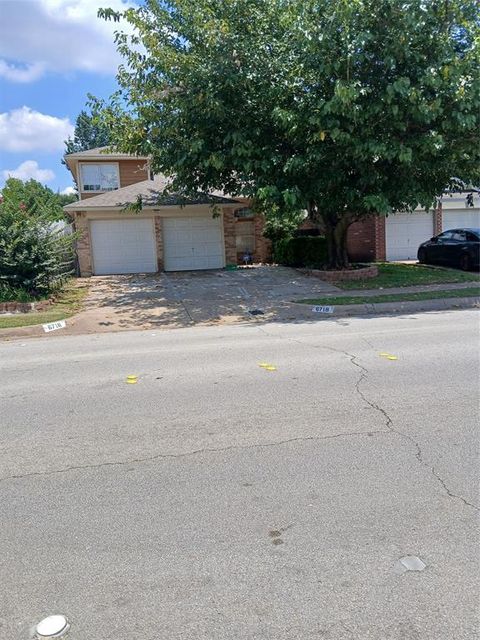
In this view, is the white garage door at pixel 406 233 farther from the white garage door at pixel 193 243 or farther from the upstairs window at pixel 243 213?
the white garage door at pixel 193 243

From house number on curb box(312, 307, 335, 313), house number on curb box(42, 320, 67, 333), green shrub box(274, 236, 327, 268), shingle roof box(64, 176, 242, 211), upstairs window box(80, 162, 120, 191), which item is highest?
upstairs window box(80, 162, 120, 191)

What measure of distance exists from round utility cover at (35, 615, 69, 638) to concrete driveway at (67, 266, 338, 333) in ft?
29.6

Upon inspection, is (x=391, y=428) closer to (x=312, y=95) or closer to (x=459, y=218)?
(x=312, y=95)

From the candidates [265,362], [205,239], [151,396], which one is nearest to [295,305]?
[265,362]

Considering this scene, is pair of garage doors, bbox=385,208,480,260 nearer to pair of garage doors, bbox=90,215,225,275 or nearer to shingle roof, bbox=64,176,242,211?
shingle roof, bbox=64,176,242,211

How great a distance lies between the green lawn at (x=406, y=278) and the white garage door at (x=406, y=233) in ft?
16.9

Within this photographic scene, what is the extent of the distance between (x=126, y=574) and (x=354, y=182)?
12897 millimetres

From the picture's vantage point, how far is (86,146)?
8331 cm

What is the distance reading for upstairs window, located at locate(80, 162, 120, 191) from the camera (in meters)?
25.9

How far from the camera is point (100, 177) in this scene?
26156 mm

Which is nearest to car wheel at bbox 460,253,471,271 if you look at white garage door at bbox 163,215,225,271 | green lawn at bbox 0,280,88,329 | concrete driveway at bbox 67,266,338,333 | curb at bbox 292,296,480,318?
concrete driveway at bbox 67,266,338,333

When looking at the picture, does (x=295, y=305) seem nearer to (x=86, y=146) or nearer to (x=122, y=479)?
(x=122, y=479)

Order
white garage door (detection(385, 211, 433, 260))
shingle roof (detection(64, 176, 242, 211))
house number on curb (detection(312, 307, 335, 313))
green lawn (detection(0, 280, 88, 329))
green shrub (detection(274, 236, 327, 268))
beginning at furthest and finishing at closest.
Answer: white garage door (detection(385, 211, 433, 260)), green shrub (detection(274, 236, 327, 268)), shingle roof (detection(64, 176, 242, 211)), house number on curb (detection(312, 307, 335, 313)), green lawn (detection(0, 280, 88, 329))

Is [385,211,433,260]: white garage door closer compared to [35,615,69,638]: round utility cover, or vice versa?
[35,615,69,638]: round utility cover
